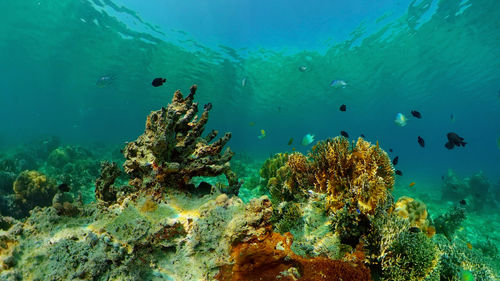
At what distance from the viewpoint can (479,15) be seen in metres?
19.5

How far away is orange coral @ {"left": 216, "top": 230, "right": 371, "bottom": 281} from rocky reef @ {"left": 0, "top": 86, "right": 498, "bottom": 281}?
0.03ft

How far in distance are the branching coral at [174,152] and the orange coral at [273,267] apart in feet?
5.12

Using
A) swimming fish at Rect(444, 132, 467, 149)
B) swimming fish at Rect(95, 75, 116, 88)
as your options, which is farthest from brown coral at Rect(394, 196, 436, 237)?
swimming fish at Rect(95, 75, 116, 88)

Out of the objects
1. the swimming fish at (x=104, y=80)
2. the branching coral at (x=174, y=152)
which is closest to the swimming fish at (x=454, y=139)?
the branching coral at (x=174, y=152)

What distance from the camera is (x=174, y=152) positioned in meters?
3.55

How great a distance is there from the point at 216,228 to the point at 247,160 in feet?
67.6

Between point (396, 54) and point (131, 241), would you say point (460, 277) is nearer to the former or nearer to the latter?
point (131, 241)

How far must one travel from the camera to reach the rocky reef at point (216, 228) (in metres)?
2.25

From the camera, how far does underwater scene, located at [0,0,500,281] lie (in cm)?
241

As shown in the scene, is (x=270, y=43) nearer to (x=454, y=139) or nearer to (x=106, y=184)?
(x=454, y=139)

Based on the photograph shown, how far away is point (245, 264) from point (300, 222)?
160 cm

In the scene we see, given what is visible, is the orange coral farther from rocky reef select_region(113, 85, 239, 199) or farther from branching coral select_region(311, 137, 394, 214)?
rocky reef select_region(113, 85, 239, 199)

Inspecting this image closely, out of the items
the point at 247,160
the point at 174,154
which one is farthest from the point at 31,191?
the point at 247,160

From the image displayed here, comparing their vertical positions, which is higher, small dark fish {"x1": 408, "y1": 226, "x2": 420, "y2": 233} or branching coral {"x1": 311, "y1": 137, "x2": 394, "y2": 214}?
branching coral {"x1": 311, "y1": 137, "x2": 394, "y2": 214}
